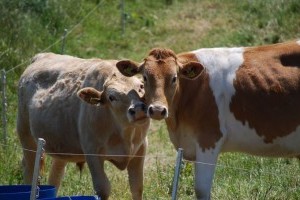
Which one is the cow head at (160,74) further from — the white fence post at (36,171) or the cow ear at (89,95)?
the white fence post at (36,171)

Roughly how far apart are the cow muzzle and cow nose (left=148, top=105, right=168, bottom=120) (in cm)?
35

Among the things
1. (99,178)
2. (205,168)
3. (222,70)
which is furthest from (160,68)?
(99,178)

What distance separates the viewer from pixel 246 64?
26.0 feet

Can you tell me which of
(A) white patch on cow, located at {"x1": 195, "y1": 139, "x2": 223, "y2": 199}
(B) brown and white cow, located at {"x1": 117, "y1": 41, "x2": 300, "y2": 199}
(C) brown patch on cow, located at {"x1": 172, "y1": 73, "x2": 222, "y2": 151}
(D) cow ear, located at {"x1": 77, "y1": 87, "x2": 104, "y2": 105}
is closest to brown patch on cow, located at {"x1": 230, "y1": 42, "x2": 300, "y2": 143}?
(B) brown and white cow, located at {"x1": 117, "y1": 41, "x2": 300, "y2": 199}

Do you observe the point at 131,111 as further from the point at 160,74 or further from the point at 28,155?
the point at 28,155

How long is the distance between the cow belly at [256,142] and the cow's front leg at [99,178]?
1.22 metres

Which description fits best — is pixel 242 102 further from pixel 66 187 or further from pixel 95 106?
pixel 66 187

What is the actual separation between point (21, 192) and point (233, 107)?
2195mm

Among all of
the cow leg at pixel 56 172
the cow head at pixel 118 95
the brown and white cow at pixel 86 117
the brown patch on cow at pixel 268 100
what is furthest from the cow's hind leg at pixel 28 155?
the brown patch on cow at pixel 268 100

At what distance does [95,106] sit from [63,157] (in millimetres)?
819

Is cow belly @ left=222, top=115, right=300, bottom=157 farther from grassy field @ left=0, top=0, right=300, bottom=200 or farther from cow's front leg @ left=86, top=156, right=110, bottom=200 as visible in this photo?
grassy field @ left=0, top=0, right=300, bottom=200

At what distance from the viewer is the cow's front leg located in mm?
7973

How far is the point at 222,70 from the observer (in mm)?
7859

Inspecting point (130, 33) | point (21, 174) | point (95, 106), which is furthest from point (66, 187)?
point (130, 33)
